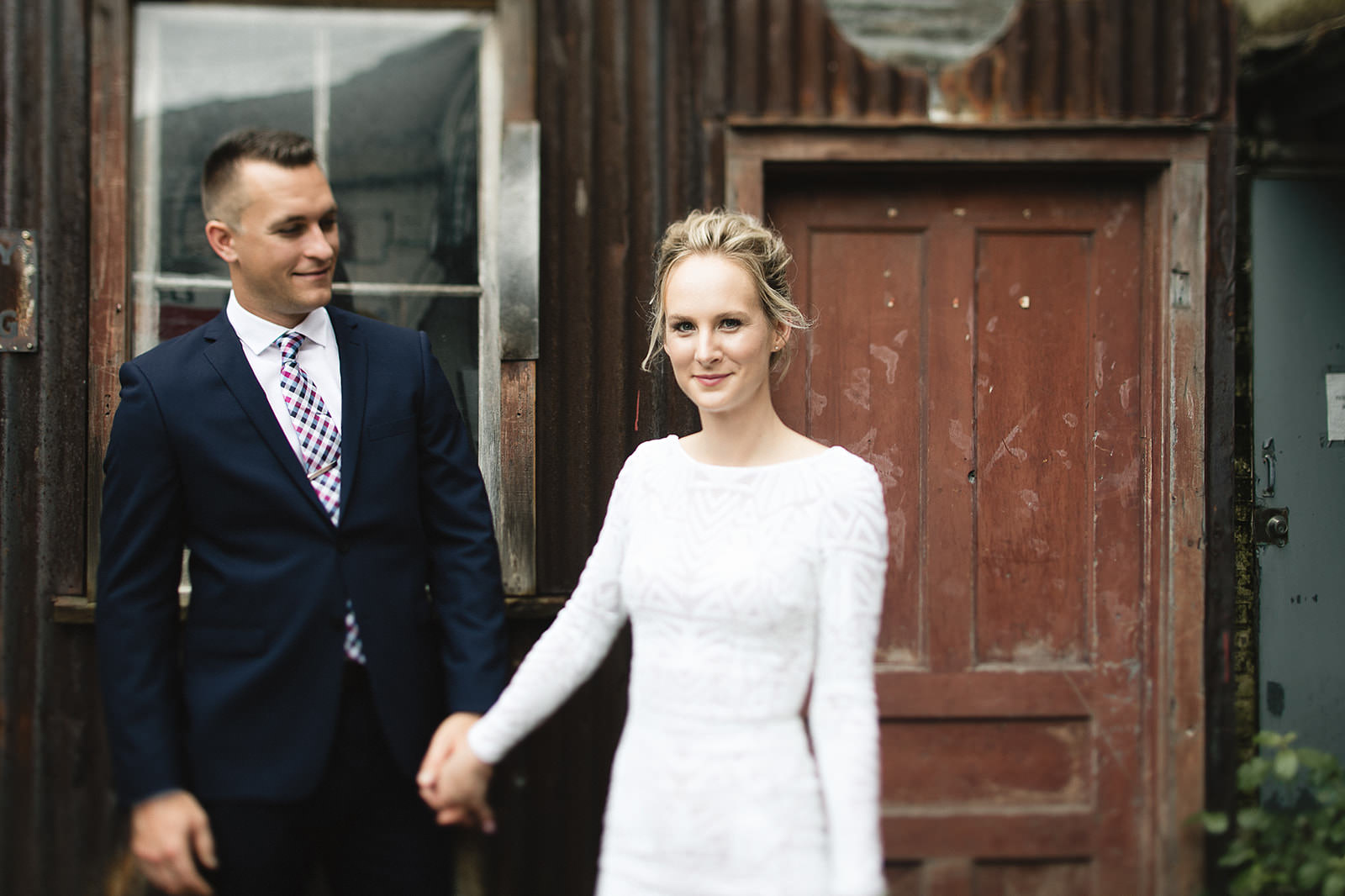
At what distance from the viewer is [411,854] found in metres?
2.04

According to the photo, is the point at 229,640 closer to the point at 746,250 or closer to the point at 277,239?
the point at 277,239

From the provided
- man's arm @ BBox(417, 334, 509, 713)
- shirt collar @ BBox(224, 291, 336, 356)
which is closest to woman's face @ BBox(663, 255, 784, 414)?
man's arm @ BBox(417, 334, 509, 713)

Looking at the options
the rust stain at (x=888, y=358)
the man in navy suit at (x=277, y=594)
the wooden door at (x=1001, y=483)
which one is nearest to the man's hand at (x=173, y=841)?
the man in navy suit at (x=277, y=594)

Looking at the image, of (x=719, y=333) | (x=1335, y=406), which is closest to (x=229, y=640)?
(x=719, y=333)

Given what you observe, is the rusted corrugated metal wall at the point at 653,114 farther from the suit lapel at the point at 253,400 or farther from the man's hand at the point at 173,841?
the man's hand at the point at 173,841

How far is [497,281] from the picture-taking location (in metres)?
2.89

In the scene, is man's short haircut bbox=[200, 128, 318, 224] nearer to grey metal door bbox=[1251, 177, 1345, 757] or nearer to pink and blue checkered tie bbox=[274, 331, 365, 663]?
pink and blue checkered tie bbox=[274, 331, 365, 663]

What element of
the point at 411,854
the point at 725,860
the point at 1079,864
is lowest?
the point at 1079,864

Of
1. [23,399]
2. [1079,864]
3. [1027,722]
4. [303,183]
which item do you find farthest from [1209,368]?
[23,399]

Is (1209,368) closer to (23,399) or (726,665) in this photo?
(726,665)

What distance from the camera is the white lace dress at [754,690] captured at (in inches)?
66.0

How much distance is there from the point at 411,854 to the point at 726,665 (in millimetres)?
879

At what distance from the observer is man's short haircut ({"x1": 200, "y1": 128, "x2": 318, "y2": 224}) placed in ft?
6.66

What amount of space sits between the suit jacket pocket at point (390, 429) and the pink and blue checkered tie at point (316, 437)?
0.07m
